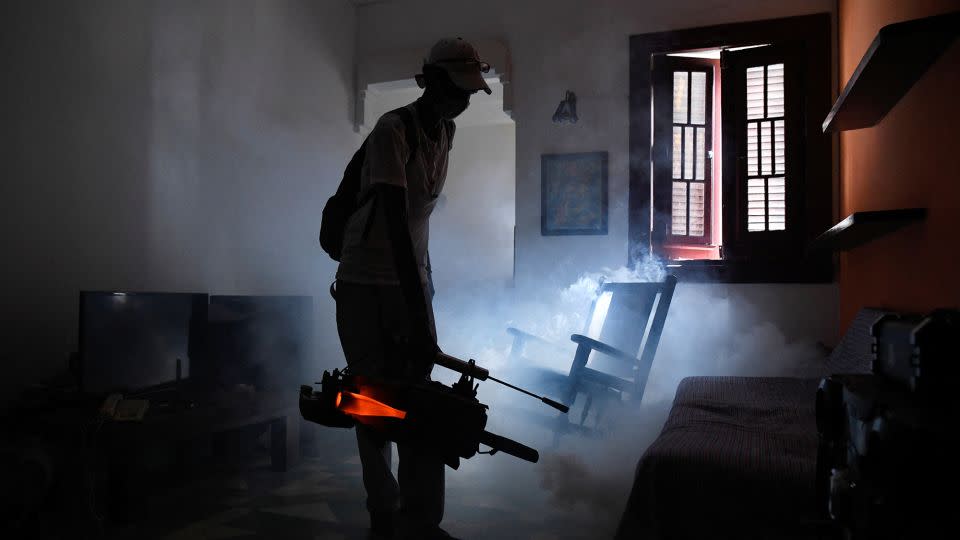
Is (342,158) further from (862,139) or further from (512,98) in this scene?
(862,139)

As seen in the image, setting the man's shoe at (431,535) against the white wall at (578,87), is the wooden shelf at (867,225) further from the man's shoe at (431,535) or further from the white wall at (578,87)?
the man's shoe at (431,535)

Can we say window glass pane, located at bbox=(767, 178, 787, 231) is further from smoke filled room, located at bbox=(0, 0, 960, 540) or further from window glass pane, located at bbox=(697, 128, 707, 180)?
window glass pane, located at bbox=(697, 128, 707, 180)

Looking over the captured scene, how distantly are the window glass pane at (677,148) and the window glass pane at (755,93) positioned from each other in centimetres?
43

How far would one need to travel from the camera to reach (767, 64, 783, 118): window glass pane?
4.20 m

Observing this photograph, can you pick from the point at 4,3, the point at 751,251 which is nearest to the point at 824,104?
the point at 751,251

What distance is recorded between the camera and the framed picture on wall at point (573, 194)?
4.55 metres

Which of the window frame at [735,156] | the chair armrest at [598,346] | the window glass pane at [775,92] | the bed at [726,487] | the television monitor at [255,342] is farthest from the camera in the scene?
the window glass pane at [775,92]

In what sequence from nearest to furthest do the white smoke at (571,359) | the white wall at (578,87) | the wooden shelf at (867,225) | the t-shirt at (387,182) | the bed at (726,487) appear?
the bed at (726,487), the t-shirt at (387,182), the wooden shelf at (867,225), the white smoke at (571,359), the white wall at (578,87)


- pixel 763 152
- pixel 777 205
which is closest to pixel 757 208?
pixel 777 205

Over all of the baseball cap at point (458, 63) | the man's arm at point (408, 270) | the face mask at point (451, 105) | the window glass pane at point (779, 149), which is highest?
the window glass pane at point (779, 149)

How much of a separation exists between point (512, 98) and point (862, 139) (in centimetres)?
232

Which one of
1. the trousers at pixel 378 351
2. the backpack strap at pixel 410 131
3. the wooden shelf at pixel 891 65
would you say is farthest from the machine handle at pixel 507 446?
the wooden shelf at pixel 891 65

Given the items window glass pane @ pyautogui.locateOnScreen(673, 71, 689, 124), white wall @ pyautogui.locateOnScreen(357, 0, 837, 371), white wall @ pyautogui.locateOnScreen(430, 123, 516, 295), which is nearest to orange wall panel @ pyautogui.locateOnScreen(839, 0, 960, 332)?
white wall @ pyautogui.locateOnScreen(357, 0, 837, 371)

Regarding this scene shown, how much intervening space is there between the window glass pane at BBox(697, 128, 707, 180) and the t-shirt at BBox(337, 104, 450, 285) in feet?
9.22
